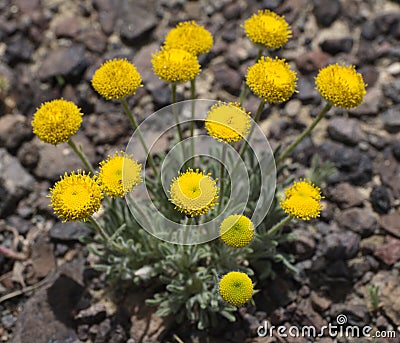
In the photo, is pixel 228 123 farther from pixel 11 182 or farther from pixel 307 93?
pixel 11 182

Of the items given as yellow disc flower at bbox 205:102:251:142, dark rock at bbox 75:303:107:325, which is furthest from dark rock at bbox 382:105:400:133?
dark rock at bbox 75:303:107:325

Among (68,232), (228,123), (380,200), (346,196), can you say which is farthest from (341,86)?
(68,232)

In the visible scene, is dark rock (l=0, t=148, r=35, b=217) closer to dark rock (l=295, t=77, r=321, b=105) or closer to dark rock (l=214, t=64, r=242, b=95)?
dark rock (l=214, t=64, r=242, b=95)

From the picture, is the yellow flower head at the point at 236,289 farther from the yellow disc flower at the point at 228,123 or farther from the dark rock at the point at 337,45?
the dark rock at the point at 337,45

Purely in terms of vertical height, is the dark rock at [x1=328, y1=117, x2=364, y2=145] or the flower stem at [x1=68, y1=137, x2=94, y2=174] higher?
the flower stem at [x1=68, y1=137, x2=94, y2=174]

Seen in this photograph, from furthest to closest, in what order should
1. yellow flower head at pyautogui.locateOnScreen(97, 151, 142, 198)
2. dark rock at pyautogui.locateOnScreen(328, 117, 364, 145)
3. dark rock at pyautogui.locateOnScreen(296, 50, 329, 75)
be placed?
1. dark rock at pyautogui.locateOnScreen(296, 50, 329, 75)
2. dark rock at pyautogui.locateOnScreen(328, 117, 364, 145)
3. yellow flower head at pyautogui.locateOnScreen(97, 151, 142, 198)
